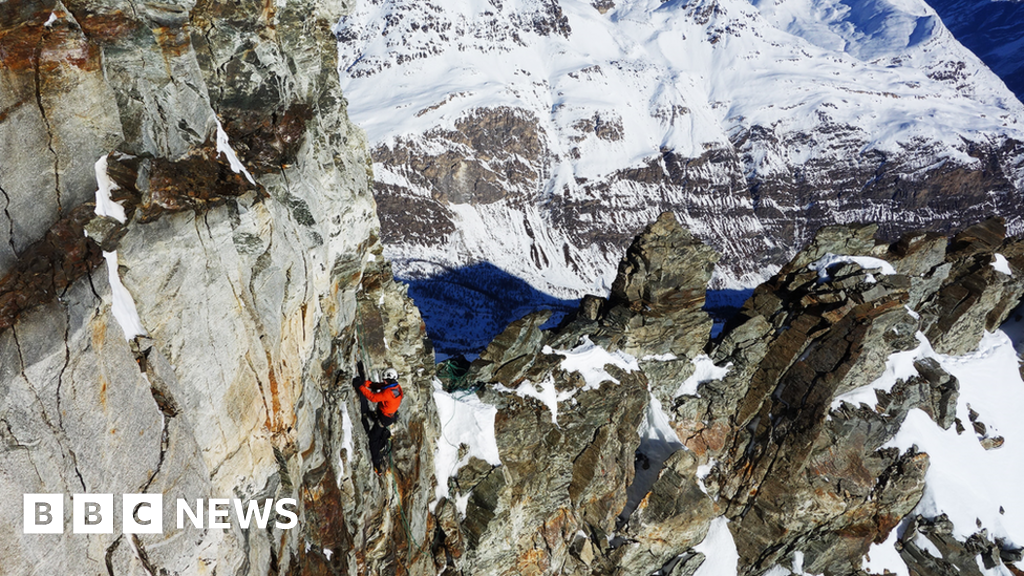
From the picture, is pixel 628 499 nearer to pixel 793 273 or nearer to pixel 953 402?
pixel 793 273

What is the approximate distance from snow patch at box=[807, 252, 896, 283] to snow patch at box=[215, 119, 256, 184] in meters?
32.9

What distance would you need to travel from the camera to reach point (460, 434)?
80.2ft

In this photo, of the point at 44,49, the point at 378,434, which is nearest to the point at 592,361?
the point at 378,434

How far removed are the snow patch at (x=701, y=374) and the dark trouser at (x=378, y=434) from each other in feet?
69.7

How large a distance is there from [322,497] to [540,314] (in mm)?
16034

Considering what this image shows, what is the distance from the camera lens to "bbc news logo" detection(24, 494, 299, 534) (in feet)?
26.5

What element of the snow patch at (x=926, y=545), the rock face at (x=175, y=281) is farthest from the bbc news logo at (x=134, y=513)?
the snow patch at (x=926, y=545)

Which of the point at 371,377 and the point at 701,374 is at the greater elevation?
the point at 371,377

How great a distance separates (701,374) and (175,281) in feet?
99.5

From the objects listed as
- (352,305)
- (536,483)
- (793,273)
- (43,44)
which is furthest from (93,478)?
(793,273)

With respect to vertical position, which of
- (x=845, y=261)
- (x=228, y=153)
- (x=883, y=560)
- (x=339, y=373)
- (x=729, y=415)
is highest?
(x=228, y=153)

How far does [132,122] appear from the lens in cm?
988

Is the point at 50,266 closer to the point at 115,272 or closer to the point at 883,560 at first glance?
the point at 115,272

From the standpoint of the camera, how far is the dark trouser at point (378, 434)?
17.0 m
